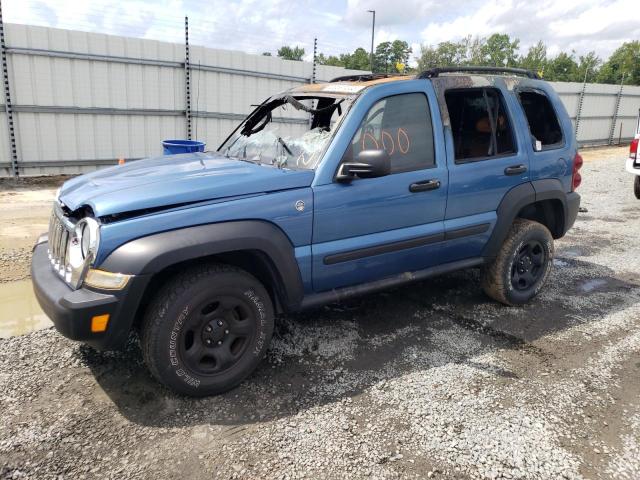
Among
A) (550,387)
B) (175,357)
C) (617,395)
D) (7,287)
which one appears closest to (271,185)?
(175,357)

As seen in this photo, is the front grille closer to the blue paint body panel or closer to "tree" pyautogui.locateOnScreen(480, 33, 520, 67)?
the blue paint body panel

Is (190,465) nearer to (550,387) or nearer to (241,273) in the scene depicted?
(241,273)

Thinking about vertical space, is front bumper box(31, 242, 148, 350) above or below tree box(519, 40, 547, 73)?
below

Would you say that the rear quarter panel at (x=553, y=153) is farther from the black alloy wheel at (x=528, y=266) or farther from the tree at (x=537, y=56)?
the tree at (x=537, y=56)

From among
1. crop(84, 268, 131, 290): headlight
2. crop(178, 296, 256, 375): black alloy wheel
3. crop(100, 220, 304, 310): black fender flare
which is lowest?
crop(178, 296, 256, 375): black alloy wheel

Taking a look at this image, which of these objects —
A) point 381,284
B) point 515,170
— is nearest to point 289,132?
point 381,284

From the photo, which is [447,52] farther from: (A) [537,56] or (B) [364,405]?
(B) [364,405]

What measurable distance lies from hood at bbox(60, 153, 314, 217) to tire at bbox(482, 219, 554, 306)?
2.11m

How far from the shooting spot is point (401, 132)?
362cm

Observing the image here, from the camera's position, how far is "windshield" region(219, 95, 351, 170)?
341cm

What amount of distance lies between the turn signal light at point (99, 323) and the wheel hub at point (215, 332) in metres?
0.56

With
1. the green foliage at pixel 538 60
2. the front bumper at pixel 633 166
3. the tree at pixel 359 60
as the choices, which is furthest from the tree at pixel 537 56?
the front bumper at pixel 633 166

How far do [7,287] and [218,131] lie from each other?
23.1 ft

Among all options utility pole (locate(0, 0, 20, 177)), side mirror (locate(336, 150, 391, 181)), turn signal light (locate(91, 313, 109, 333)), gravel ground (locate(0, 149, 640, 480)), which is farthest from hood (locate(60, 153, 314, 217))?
utility pole (locate(0, 0, 20, 177))
